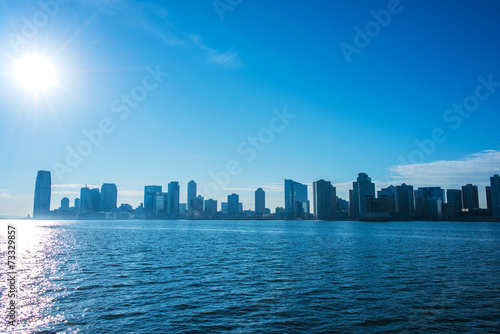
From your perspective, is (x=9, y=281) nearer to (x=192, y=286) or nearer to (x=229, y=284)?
(x=192, y=286)

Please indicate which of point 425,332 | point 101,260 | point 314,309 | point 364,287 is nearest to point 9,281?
point 101,260

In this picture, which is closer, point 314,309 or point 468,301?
point 314,309

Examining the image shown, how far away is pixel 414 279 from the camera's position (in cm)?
4069

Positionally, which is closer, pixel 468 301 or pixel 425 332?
pixel 425 332

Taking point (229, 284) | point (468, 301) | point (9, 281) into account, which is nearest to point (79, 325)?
point (229, 284)

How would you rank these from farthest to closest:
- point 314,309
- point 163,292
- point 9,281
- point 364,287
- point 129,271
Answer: point 129,271 → point 9,281 → point 364,287 → point 163,292 → point 314,309

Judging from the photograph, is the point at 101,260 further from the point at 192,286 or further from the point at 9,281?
the point at 192,286

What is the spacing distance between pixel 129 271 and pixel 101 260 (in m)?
14.9

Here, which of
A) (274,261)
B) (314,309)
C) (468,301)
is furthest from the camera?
(274,261)

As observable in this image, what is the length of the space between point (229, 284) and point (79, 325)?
1688 cm

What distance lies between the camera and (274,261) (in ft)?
185

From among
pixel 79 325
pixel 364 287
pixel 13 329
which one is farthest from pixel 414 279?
pixel 13 329

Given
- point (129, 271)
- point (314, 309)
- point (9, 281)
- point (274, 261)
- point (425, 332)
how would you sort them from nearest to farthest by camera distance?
point (425, 332), point (314, 309), point (9, 281), point (129, 271), point (274, 261)

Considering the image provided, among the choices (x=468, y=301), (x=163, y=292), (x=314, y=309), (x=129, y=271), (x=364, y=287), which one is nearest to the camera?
(x=314, y=309)
